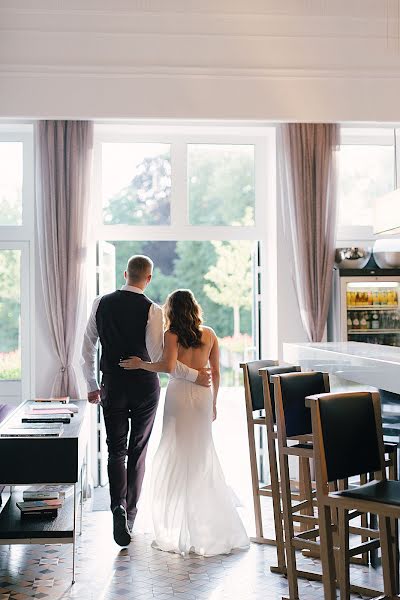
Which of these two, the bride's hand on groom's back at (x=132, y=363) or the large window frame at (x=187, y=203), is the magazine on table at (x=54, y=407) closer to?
the bride's hand on groom's back at (x=132, y=363)

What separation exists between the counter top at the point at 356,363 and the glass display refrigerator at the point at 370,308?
129 cm

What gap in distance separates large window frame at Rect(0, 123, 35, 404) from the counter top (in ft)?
7.93

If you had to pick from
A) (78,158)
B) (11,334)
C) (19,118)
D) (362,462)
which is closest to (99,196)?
(78,158)

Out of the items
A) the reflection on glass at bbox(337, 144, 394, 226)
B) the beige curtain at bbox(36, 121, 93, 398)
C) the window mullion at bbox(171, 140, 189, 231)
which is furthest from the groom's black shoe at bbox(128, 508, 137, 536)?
the reflection on glass at bbox(337, 144, 394, 226)

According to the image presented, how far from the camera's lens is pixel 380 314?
675 centimetres

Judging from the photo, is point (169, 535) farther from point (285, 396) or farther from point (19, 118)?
point (19, 118)

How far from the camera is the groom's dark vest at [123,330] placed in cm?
499

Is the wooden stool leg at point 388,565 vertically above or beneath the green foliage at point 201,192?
beneath

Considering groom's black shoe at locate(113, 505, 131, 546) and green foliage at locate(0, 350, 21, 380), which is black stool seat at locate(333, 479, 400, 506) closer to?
groom's black shoe at locate(113, 505, 131, 546)

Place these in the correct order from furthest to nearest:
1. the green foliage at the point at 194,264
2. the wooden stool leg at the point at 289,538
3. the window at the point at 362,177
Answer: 1. the green foliage at the point at 194,264
2. the window at the point at 362,177
3. the wooden stool leg at the point at 289,538

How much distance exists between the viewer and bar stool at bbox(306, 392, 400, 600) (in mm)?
2893

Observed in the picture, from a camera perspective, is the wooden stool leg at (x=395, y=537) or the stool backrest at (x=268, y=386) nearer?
the wooden stool leg at (x=395, y=537)

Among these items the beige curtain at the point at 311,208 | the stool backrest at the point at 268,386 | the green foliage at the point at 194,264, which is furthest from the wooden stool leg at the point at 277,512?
the green foliage at the point at 194,264

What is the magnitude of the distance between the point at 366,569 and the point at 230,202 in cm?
361
